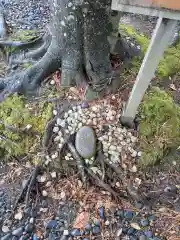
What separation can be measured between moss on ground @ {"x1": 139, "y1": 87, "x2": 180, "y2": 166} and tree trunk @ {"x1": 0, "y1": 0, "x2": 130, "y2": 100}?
55 centimetres

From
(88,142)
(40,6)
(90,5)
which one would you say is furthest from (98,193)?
(40,6)

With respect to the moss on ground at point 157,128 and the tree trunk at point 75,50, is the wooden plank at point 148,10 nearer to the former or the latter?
the tree trunk at point 75,50

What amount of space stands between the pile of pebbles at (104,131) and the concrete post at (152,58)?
175mm

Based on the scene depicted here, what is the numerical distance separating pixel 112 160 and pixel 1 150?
1162 mm

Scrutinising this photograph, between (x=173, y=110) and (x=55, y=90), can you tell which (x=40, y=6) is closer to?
(x=55, y=90)

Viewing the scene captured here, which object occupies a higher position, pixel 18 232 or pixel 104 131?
pixel 104 131

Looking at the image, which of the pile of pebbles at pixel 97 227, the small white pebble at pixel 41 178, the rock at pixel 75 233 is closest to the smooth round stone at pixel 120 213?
the pile of pebbles at pixel 97 227

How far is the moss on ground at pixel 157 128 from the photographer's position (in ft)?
10.3

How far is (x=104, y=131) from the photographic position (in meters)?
3.15

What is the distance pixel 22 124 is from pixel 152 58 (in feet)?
4.97

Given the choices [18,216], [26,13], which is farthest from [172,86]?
[26,13]

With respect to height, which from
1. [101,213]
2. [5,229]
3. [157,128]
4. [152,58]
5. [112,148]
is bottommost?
[5,229]

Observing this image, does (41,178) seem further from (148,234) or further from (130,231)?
(148,234)

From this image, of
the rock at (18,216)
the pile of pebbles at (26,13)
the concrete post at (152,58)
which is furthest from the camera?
the pile of pebbles at (26,13)
